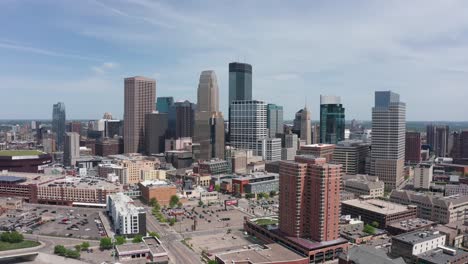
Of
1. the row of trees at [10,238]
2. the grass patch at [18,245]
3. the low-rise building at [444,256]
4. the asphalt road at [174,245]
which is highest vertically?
the low-rise building at [444,256]

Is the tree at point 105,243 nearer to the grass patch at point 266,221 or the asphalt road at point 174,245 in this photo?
the asphalt road at point 174,245

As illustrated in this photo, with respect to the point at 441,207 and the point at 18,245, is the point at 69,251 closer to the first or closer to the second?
the point at 18,245

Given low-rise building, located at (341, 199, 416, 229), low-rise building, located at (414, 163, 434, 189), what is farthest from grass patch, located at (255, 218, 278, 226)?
low-rise building, located at (414, 163, 434, 189)

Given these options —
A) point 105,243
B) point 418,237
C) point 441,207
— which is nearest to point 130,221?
point 105,243

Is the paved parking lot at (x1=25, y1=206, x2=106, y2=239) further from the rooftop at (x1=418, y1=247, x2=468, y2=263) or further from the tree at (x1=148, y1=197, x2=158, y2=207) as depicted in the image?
the rooftop at (x1=418, y1=247, x2=468, y2=263)

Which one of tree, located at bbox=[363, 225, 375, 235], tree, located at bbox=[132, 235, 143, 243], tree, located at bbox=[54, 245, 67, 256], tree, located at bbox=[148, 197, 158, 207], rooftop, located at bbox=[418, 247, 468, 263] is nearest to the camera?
rooftop, located at bbox=[418, 247, 468, 263]

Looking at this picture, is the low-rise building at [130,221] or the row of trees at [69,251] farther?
the low-rise building at [130,221]

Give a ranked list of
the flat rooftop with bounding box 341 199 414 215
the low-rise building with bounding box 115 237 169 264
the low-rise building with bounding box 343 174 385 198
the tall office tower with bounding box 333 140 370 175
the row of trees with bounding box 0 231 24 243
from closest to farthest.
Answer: the low-rise building with bounding box 115 237 169 264
the row of trees with bounding box 0 231 24 243
the flat rooftop with bounding box 341 199 414 215
the low-rise building with bounding box 343 174 385 198
the tall office tower with bounding box 333 140 370 175

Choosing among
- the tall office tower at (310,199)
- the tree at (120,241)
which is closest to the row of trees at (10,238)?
the tree at (120,241)
